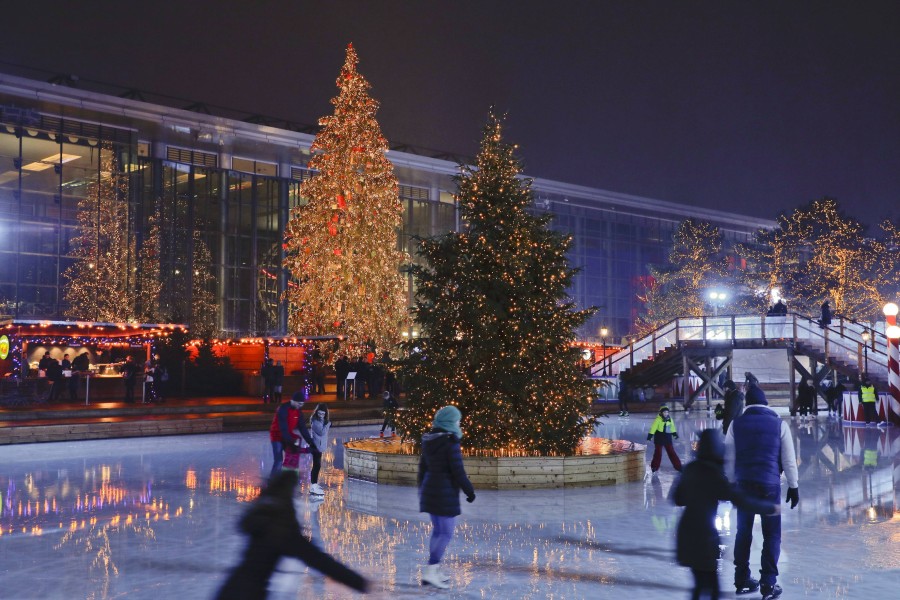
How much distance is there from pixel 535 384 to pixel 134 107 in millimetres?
38798

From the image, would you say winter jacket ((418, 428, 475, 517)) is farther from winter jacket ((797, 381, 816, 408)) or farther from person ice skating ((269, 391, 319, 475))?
winter jacket ((797, 381, 816, 408))

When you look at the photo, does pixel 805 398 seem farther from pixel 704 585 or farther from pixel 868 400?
pixel 704 585

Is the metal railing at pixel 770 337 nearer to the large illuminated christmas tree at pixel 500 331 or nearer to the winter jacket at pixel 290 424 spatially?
the large illuminated christmas tree at pixel 500 331

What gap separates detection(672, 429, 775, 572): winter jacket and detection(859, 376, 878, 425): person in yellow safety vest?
2482cm

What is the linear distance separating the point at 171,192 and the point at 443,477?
44323mm

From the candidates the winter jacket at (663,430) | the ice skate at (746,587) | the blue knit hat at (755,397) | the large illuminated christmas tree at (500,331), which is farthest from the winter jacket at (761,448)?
the winter jacket at (663,430)

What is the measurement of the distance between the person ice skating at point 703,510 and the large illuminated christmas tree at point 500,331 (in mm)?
8518

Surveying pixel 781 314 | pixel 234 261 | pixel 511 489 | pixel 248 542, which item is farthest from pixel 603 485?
pixel 234 261

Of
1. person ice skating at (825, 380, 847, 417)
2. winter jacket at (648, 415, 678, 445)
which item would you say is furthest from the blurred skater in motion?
person ice skating at (825, 380, 847, 417)

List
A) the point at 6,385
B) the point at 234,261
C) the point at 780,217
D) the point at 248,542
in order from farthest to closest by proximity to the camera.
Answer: the point at 780,217, the point at 234,261, the point at 6,385, the point at 248,542

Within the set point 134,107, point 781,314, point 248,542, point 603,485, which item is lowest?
point 603,485

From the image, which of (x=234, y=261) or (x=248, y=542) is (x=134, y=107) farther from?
(x=248, y=542)

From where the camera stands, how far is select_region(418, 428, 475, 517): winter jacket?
26.1ft

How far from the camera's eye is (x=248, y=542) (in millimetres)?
4727
